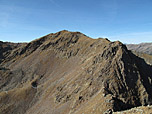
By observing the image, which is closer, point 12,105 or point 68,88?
point 68,88

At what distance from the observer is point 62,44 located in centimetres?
10156

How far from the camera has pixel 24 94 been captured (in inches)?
2618

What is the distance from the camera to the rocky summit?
131 feet

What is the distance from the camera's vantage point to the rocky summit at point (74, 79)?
3991 cm

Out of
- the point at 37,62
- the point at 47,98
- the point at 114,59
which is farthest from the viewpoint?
the point at 37,62

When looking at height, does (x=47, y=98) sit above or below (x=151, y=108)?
below

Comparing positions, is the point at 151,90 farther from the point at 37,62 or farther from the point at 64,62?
the point at 37,62

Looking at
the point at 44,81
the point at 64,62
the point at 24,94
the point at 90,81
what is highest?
the point at 64,62

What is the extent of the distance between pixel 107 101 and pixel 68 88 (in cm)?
2627

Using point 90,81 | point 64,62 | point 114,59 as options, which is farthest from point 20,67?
point 114,59

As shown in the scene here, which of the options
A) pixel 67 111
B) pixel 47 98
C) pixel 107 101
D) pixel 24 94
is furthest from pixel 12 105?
pixel 107 101

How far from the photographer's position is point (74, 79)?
55.8 m

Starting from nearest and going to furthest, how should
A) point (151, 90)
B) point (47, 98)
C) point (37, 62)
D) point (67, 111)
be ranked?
1. point (67, 111)
2. point (151, 90)
3. point (47, 98)
4. point (37, 62)

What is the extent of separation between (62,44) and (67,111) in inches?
2689
